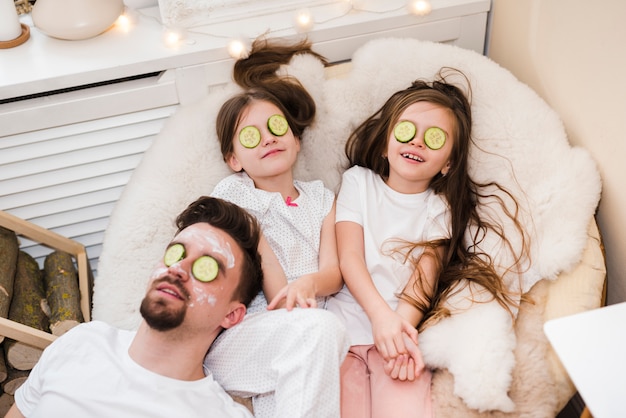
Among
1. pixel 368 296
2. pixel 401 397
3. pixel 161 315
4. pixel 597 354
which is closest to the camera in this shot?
pixel 597 354

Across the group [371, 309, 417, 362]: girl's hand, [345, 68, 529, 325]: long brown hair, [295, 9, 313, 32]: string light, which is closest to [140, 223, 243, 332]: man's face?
[371, 309, 417, 362]: girl's hand

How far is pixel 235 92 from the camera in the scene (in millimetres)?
1654

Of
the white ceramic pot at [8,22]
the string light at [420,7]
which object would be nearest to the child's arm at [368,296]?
the string light at [420,7]

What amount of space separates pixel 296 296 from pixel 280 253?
0.70ft

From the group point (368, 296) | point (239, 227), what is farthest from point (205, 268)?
point (368, 296)

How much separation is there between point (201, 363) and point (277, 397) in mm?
184

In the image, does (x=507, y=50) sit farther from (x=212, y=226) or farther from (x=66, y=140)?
(x=66, y=140)

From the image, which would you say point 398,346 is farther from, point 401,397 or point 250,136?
point 250,136

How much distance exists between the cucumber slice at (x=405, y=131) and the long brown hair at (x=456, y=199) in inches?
2.4

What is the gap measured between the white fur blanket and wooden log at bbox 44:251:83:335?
0.77 feet

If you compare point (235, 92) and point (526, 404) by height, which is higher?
point (235, 92)

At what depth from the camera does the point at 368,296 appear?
1.44 m

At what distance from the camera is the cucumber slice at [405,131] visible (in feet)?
4.90

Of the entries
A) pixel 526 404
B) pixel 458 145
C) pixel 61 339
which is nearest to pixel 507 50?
pixel 458 145
